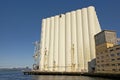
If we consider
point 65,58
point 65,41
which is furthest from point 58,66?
point 65,41

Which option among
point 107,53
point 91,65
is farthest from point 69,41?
point 107,53

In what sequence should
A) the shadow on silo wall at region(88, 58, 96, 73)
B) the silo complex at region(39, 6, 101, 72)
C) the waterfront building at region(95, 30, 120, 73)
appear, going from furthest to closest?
1. the silo complex at region(39, 6, 101, 72)
2. the shadow on silo wall at region(88, 58, 96, 73)
3. the waterfront building at region(95, 30, 120, 73)

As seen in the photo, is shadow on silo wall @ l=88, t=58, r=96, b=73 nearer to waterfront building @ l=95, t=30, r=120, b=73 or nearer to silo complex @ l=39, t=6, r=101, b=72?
silo complex @ l=39, t=6, r=101, b=72

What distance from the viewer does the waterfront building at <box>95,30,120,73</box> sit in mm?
60781

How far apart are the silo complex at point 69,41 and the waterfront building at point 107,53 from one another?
1297 centimetres

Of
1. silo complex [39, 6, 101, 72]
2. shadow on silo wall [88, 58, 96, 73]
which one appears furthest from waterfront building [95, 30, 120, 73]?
silo complex [39, 6, 101, 72]

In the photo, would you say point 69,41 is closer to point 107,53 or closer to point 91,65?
point 91,65

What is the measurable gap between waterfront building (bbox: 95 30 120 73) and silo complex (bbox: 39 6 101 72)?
12966 millimetres

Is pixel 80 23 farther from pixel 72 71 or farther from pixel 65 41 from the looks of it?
pixel 72 71

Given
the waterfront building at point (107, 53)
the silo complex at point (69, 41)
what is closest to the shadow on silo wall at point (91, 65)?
the silo complex at point (69, 41)

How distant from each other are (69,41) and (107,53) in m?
31.7

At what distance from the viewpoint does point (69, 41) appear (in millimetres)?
95125

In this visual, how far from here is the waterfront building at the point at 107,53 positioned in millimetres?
60781

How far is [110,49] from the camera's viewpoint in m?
64.2
